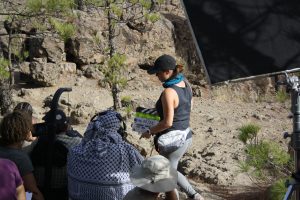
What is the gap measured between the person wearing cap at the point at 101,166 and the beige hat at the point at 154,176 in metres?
0.25

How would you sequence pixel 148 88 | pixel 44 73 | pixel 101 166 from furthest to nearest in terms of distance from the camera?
pixel 148 88 → pixel 44 73 → pixel 101 166

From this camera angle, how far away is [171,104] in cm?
312

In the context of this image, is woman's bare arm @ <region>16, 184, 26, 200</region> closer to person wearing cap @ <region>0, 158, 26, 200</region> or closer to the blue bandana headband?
person wearing cap @ <region>0, 158, 26, 200</region>

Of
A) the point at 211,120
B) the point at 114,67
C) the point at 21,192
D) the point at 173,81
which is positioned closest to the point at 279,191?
A: the point at 173,81

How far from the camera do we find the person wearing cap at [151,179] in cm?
209

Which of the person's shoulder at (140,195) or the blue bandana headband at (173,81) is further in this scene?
the blue bandana headband at (173,81)

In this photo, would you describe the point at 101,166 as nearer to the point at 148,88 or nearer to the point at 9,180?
the point at 9,180

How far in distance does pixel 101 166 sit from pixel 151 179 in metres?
0.37

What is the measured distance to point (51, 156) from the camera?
2689 millimetres

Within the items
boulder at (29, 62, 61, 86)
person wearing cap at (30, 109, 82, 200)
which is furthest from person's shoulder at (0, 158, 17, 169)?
boulder at (29, 62, 61, 86)

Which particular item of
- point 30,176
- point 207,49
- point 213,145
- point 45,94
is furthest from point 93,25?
point 207,49

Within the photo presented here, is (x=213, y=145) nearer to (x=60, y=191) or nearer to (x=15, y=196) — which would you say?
(x=60, y=191)

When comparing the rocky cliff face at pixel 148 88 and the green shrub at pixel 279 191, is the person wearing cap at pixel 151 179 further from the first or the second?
the rocky cliff face at pixel 148 88

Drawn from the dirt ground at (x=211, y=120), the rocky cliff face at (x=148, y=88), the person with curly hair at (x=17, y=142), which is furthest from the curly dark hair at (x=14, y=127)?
the rocky cliff face at (x=148, y=88)
